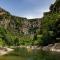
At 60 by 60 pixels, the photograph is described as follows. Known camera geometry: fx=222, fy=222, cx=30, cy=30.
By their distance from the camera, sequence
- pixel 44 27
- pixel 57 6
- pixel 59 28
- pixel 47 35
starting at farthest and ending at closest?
pixel 57 6 → pixel 44 27 → pixel 47 35 → pixel 59 28

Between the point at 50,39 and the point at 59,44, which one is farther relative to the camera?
the point at 50,39

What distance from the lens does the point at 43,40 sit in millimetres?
121000

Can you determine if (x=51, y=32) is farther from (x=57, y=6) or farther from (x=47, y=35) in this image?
(x=57, y=6)

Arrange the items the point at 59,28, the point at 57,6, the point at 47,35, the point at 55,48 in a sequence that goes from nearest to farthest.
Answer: the point at 55,48, the point at 59,28, the point at 47,35, the point at 57,6

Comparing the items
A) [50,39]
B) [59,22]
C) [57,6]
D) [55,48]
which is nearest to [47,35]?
[50,39]

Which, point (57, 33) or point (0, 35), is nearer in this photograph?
point (57, 33)

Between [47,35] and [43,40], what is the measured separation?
6030 millimetres

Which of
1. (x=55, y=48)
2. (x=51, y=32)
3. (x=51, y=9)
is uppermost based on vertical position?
(x=51, y=9)

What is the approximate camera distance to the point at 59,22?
109 meters

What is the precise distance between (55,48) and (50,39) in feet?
48.8

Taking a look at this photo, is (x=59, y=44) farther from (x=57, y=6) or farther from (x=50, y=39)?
(x=57, y=6)

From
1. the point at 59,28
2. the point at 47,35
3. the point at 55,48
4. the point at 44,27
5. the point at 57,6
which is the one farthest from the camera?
the point at 57,6

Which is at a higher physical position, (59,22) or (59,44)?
(59,22)

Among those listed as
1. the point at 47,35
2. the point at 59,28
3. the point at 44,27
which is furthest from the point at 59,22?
the point at 44,27
